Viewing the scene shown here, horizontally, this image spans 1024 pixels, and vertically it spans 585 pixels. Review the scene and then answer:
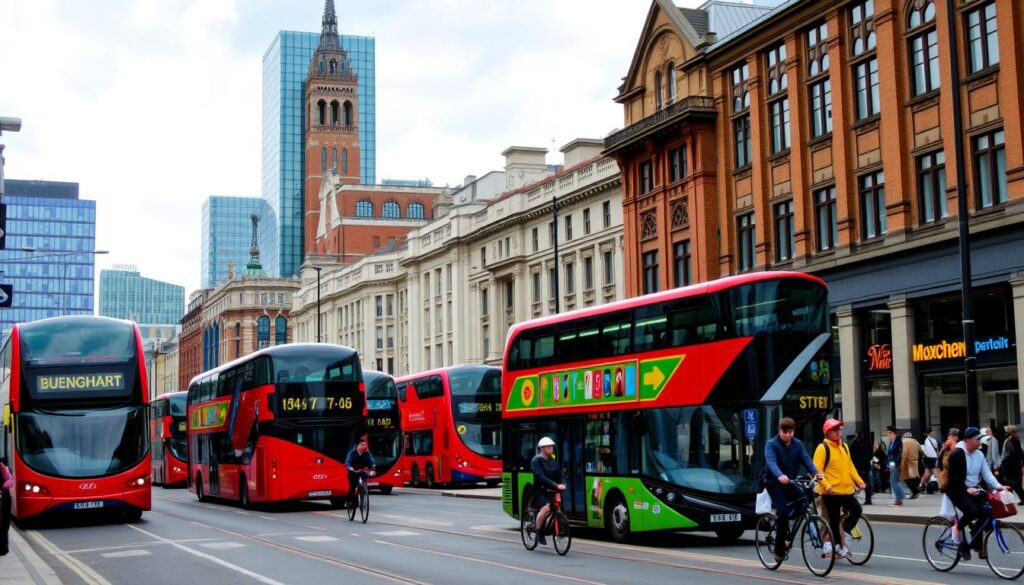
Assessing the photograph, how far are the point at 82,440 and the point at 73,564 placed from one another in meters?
8.51

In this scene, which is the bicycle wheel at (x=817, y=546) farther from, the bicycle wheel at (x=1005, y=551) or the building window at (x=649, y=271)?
the building window at (x=649, y=271)

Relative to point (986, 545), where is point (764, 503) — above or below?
above

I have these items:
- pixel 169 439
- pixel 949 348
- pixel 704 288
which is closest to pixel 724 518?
pixel 704 288

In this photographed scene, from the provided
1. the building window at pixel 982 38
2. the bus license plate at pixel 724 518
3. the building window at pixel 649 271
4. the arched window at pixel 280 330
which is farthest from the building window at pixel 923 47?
the arched window at pixel 280 330

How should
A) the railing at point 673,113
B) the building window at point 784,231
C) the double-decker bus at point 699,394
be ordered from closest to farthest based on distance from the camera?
the double-decker bus at point 699,394, the building window at point 784,231, the railing at point 673,113

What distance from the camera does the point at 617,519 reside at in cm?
2022

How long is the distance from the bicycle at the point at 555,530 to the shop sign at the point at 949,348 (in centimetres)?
1775

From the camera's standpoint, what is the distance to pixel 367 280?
9406cm

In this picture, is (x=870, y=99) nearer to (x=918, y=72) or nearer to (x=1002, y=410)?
(x=918, y=72)

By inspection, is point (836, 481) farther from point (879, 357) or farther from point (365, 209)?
point (365, 209)

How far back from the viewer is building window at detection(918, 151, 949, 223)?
114 ft

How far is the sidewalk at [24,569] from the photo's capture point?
1516cm

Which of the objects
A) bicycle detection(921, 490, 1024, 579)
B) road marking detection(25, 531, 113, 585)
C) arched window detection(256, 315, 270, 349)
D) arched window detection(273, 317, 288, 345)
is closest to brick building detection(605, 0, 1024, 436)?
bicycle detection(921, 490, 1024, 579)

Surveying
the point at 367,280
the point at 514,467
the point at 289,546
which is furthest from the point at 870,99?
the point at 367,280
